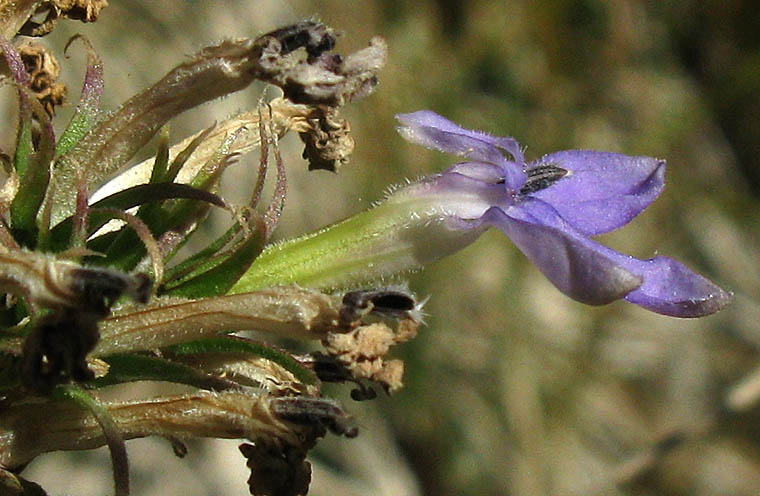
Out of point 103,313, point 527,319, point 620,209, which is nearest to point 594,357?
point 527,319

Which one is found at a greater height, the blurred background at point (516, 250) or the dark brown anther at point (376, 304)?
the dark brown anther at point (376, 304)

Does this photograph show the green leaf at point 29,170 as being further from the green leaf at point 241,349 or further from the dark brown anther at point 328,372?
Result: the dark brown anther at point 328,372

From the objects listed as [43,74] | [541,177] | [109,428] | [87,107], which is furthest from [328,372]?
[43,74]

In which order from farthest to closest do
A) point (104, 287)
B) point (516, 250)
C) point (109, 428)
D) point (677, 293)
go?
point (516, 250), point (677, 293), point (109, 428), point (104, 287)

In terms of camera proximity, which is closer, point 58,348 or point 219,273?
point 58,348

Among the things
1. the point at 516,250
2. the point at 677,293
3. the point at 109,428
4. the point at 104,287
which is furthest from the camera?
the point at 516,250

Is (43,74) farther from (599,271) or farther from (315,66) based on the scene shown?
(599,271)

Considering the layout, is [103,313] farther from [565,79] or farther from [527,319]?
[565,79]

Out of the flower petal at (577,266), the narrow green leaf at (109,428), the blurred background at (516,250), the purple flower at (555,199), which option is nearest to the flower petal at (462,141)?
the purple flower at (555,199)
